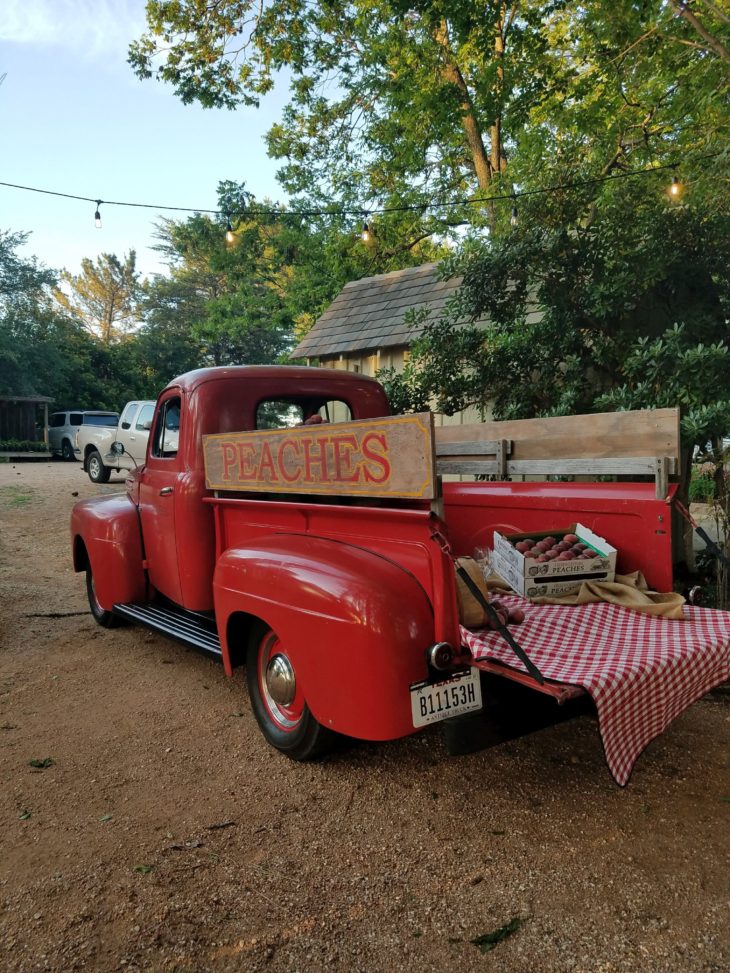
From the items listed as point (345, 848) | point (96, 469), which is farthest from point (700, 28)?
point (96, 469)

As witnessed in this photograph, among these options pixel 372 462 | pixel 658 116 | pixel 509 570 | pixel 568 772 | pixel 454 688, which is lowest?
pixel 568 772

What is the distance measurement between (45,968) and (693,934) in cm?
199

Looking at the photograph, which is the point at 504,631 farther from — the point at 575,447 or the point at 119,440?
the point at 119,440

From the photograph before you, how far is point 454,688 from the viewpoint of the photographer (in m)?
2.49

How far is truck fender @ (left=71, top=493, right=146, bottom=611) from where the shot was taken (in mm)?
4875

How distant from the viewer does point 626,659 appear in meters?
2.47

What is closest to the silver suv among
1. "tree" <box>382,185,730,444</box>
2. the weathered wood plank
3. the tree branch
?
"tree" <box>382,185,730,444</box>

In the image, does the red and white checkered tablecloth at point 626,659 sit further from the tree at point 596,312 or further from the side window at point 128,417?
the side window at point 128,417

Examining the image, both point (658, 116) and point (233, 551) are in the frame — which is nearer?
point (233, 551)

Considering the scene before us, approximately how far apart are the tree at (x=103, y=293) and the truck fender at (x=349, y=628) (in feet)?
137

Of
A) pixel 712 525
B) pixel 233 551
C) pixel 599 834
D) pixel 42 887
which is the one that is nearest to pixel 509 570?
pixel 599 834

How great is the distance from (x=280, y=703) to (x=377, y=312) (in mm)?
9390

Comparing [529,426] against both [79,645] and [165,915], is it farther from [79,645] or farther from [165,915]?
[79,645]

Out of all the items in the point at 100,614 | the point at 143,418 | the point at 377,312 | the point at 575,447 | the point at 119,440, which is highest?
the point at 377,312
